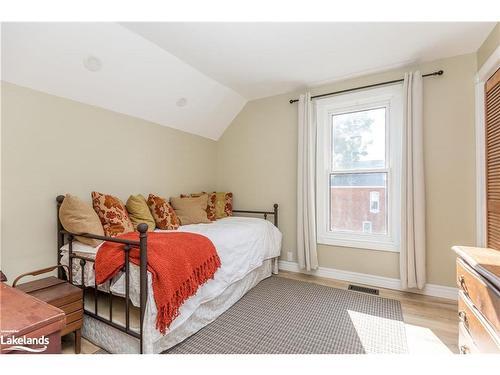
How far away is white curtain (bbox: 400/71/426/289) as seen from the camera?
8.04 ft

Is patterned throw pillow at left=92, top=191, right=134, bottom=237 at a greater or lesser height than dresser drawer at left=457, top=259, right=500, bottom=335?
greater

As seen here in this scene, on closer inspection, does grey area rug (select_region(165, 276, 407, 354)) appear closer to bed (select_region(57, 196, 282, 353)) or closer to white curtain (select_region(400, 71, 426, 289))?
bed (select_region(57, 196, 282, 353))

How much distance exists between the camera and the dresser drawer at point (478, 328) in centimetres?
112

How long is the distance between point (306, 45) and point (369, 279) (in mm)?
2563

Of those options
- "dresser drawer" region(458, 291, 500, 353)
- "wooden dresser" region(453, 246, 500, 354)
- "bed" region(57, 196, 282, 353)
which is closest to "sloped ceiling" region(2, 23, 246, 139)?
"bed" region(57, 196, 282, 353)

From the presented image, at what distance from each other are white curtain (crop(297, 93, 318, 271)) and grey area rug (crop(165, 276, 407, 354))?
20.8 inches

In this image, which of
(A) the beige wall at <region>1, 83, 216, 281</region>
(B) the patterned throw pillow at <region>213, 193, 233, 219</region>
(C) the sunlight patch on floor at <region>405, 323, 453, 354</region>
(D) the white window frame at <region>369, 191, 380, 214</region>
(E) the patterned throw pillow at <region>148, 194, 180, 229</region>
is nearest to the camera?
(C) the sunlight patch on floor at <region>405, 323, 453, 354</region>

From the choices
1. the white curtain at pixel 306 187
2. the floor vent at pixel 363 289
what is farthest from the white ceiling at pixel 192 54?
the floor vent at pixel 363 289

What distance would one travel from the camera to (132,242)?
154cm

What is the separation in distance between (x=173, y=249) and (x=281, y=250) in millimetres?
1964

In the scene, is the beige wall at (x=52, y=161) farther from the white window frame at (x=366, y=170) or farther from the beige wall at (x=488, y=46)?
the beige wall at (x=488, y=46)

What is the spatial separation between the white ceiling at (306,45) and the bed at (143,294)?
1690 mm
